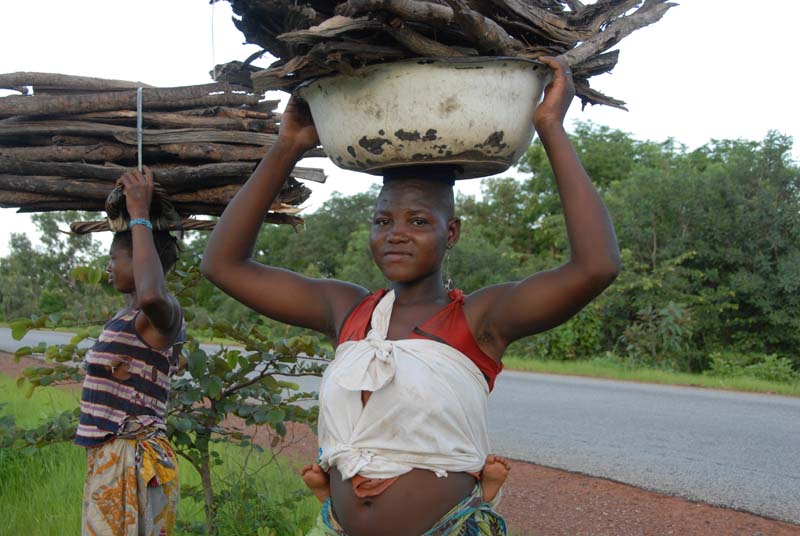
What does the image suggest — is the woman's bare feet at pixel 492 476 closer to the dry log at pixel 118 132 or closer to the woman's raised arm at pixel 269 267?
the woman's raised arm at pixel 269 267

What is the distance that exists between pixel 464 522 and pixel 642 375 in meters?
11.4

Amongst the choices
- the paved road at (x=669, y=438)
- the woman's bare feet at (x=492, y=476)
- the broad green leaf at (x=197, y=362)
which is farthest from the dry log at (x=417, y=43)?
the paved road at (x=669, y=438)

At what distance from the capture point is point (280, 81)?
190 centimetres

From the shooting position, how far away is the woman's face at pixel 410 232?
77.1 inches

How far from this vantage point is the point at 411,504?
178 cm

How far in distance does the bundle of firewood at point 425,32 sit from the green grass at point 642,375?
409 inches


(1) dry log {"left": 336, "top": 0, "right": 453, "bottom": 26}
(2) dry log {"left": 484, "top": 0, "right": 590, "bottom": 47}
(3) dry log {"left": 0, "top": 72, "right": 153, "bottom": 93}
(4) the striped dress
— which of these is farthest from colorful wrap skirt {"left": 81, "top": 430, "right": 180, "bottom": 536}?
(2) dry log {"left": 484, "top": 0, "right": 590, "bottom": 47}

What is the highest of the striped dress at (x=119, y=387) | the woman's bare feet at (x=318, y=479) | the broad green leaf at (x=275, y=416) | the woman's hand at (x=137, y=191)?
the woman's hand at (x=137, y=191)

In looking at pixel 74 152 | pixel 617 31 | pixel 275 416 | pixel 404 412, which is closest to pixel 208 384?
pixel 275 416

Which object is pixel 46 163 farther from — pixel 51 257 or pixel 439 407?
pixel 51 257

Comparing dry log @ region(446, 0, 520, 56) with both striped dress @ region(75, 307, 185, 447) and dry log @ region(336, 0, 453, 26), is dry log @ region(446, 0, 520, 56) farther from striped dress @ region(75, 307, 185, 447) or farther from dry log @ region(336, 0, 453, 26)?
striped dress @ region(75, 307, 185, 447)

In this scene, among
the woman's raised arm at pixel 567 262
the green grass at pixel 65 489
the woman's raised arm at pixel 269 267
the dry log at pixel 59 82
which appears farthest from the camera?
the green grass at pixel 65 489

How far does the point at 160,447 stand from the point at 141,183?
991 mm

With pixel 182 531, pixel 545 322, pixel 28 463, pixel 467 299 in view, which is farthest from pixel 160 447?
pixel 28 463
